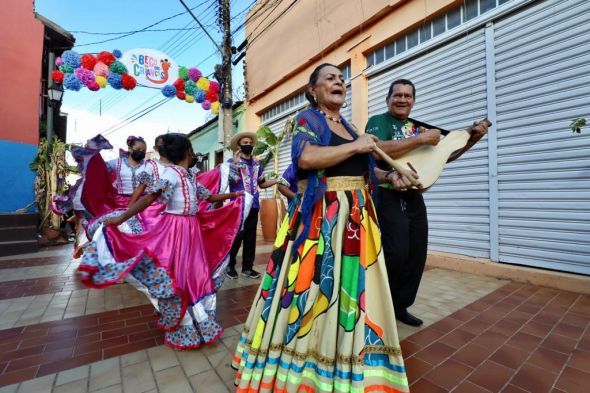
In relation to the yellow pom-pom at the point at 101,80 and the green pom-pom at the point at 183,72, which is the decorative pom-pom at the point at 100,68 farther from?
the green pom-pom at the point at 183,72

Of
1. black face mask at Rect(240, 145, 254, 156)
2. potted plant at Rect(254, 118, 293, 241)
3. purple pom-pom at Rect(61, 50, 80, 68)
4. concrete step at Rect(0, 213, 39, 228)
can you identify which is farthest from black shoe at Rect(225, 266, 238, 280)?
purple pom-pom at Rect(61, 50, 80, 68)

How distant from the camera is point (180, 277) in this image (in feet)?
7.28

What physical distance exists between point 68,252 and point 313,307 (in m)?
7.49

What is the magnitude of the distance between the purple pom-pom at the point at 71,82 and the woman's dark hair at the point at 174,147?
8356 millimetres

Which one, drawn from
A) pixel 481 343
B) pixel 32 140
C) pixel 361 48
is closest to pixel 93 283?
pixel 481 343

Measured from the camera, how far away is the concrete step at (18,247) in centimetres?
660

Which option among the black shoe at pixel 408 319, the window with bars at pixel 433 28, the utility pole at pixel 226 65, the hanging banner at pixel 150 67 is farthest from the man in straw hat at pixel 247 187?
the hanging banner at pixel 150 67

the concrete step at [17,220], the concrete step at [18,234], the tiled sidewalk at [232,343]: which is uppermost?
the concrete step at [17,220]

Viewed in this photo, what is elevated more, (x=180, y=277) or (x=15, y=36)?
(x=15, y=36)

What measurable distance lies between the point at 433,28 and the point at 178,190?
493 centimetres

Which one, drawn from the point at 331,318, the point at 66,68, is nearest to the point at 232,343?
the point at 331,318

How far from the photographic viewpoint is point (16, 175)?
8.12 m

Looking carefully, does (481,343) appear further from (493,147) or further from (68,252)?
(68,252)

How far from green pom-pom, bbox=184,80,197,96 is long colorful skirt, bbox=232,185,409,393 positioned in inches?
380
